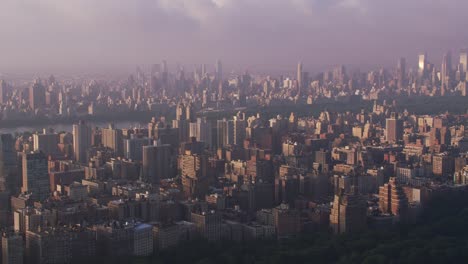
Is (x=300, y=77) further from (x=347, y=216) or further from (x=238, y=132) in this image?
(x=347, y=216)

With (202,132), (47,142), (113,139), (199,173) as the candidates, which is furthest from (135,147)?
(199,173)

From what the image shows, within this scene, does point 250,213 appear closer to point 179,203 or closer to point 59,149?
point 179,203

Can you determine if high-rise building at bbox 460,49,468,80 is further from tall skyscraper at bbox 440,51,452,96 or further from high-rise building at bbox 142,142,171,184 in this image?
high-rise building at bbox 142,142,171,184

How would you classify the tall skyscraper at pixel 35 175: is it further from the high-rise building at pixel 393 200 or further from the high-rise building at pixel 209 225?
the high-rise building at pixel 393 200

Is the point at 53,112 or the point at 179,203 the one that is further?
the point at 53,112

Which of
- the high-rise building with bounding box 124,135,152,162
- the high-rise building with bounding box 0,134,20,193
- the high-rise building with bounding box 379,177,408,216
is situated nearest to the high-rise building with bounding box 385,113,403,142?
the high-rise building with bounding box 124,135,152,162

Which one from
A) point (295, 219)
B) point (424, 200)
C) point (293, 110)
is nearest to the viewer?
point (295, 219)

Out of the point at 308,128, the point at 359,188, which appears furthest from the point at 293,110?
the point at 359,188
